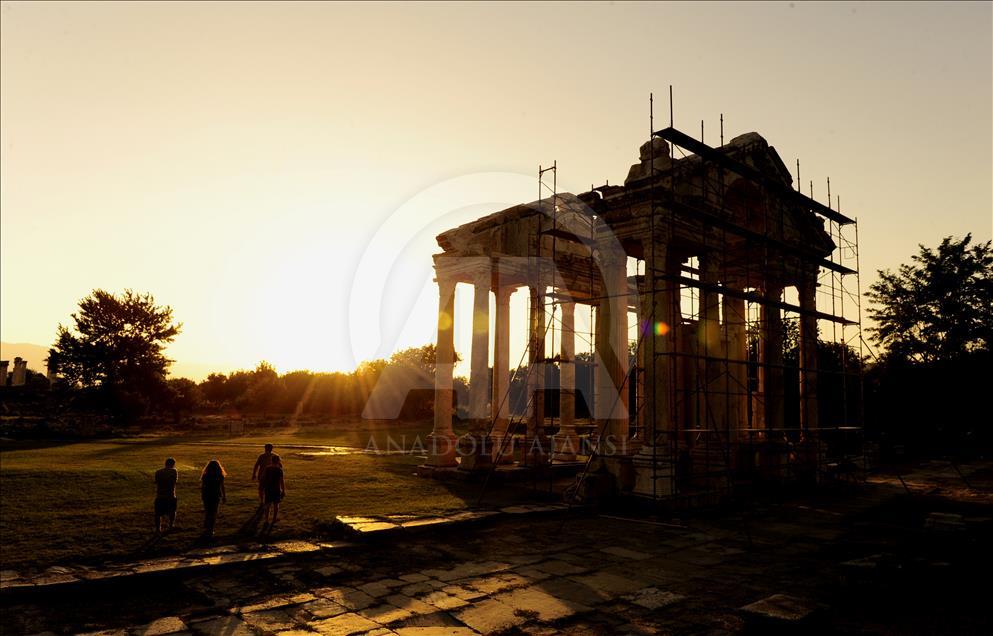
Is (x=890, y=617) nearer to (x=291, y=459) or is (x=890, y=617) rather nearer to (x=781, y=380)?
(x=781, y=380)

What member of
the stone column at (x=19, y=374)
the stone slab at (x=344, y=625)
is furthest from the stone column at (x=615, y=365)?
the stone column at (x=19, y=374)

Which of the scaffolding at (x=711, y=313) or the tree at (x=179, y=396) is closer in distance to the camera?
the scaffolding at (x=711, y=313)

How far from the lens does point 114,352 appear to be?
4712cm

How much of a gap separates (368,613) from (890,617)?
20.1ft

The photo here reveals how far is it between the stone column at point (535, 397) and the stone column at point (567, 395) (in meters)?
0.77

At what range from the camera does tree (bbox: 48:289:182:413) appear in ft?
152

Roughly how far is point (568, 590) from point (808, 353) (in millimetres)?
15148

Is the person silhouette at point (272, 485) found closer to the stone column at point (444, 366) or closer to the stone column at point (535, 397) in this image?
the stone column at point (444, 366)

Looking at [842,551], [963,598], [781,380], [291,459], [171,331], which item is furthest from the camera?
[171,331]

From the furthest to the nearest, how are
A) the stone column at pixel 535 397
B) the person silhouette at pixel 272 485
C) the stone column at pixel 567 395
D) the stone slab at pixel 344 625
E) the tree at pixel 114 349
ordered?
1. the tree at pixel 114 349
2. the stone column at pixel 567 395
3. the stone column at pixel 535 397
4. the person silhouette at pixel 272 485
5. the stone slab at pixel 344 625

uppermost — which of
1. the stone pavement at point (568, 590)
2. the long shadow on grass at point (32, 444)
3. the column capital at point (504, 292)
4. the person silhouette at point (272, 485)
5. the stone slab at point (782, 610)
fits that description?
the column capital at point (504, 292)

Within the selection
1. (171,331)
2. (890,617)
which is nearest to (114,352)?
(171,331)

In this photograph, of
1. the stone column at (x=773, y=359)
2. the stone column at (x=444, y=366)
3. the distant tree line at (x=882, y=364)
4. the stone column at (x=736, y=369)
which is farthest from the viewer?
the distant tree line at (x=882, y=364)

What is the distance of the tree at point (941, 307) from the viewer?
3103 centimetres
